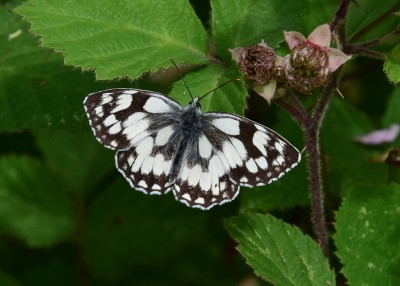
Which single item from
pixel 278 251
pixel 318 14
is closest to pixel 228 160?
pixel 278 251

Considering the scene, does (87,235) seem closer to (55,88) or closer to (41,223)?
(41,223)

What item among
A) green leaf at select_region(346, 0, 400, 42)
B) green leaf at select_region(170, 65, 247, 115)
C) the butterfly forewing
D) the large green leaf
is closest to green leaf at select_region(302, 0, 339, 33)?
the large green leaf

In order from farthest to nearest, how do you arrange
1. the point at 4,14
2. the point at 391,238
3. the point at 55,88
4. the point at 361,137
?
the point at 361,137, the point at 4,14, the point at 55,88, the point at 391,238

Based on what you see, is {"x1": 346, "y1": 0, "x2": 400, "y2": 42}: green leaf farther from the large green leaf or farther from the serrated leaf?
the serrated leaf

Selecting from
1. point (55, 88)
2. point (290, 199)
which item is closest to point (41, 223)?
point (55, 88)

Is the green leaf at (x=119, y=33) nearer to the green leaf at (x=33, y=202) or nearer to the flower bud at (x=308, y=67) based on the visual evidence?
the flower bud at (x=308, y=67)
